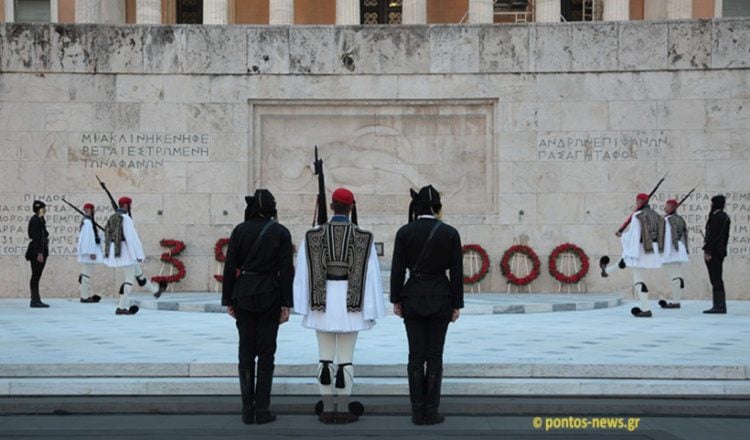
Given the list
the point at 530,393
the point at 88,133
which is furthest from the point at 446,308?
the point at 88,133

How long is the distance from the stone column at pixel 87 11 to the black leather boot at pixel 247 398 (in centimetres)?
3025

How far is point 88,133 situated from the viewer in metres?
21.7

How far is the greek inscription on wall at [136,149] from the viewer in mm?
21703

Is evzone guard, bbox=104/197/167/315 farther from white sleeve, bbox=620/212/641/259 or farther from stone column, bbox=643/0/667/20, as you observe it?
stone column, bbox=643/0/667/20

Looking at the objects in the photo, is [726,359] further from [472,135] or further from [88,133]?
[88,133]

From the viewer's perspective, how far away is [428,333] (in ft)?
29.6

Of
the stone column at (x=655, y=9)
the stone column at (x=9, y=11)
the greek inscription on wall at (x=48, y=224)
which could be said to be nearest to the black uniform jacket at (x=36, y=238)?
the greek inscription on wall at (x=48, y=224)

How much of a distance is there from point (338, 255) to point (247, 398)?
60.2 inches

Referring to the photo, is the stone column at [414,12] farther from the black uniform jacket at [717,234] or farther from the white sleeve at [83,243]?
the black uniform jacket at [717,234]

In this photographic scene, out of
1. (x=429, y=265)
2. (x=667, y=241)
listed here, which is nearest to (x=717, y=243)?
(x=667, y=241)

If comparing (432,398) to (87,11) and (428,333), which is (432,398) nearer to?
(428,333)

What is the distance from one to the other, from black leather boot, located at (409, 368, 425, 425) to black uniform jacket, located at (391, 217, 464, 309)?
0.70 m

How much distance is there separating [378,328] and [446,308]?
6204 millimetres

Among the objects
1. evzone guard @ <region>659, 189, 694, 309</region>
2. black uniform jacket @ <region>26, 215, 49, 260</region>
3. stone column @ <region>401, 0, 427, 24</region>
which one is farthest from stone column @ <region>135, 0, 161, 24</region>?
evzone guard @ <region>659, 189, 694, 309</region>
